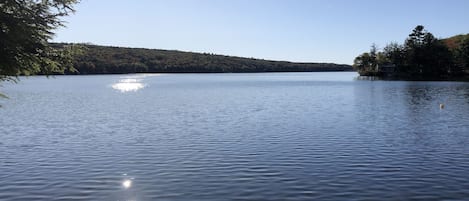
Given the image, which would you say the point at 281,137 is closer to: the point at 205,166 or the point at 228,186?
the point at 205,166

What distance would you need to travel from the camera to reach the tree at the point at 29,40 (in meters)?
13.9

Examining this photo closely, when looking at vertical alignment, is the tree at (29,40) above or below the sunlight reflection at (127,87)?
above

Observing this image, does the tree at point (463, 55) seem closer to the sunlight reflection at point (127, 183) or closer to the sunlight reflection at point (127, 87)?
the sunlight reflection at point (127, 87)

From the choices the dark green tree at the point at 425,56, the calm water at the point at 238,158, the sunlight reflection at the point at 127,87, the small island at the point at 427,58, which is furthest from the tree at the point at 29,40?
the dark green tree at the point at 425,56

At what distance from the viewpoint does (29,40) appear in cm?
1451

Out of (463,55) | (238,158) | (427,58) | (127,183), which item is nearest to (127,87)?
(238,158)

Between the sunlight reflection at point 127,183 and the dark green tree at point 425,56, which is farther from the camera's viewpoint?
the dark green tree at point 425,56

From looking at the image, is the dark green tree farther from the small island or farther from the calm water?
the calm water

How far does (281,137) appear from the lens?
24.9 meters

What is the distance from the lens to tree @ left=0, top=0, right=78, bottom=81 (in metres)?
13.9

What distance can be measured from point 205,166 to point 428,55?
140 meters

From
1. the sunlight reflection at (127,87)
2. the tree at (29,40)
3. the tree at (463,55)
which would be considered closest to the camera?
the tree at (29,40)

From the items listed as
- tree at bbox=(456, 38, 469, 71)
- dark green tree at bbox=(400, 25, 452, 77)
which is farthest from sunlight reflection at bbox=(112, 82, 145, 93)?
tree at bbox=(456, 38, 469, 71)

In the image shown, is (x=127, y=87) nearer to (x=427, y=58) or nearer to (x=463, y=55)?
(x=427, y=58)
